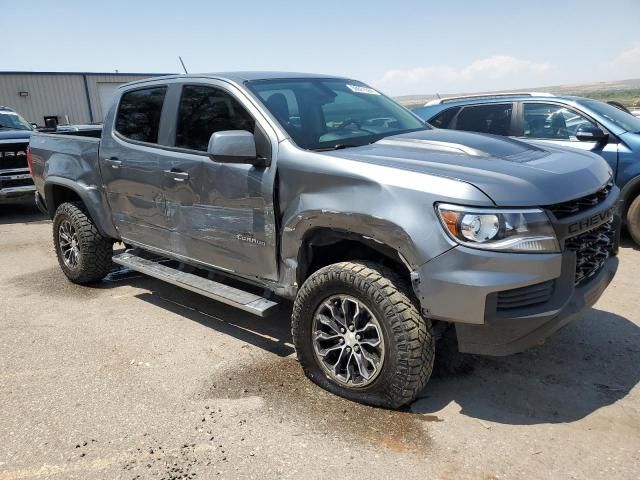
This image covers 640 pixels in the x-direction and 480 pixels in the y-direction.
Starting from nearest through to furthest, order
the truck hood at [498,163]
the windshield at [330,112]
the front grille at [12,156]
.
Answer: the truck hood at [498,163]
the windshield at [330,112]
the front grille at [12,156]

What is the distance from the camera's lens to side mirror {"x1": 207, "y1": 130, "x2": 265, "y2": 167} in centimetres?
337

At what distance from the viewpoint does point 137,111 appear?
4.72 meters

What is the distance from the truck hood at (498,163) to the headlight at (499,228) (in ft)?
0.21

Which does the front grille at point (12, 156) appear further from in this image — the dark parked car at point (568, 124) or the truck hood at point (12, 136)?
the dark parked car at point (568, 124)

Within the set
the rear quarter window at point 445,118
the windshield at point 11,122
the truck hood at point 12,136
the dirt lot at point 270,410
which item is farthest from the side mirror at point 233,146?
the windshield at point 11,122

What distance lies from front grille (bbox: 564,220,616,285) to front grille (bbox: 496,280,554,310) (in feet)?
0.93

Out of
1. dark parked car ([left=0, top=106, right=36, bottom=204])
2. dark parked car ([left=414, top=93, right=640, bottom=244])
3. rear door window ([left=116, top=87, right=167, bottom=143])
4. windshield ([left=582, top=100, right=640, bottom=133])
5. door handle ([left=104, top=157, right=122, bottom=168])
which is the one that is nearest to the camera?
rear door window ([left=116, top=87, right=167, bottom=143])

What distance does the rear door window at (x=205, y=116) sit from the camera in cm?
380

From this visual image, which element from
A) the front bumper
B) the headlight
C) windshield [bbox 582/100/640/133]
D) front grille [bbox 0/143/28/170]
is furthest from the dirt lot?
front grille [bbox 0/143/28/170]

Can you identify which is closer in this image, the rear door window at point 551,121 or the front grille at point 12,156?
the rear door window at point 551,121

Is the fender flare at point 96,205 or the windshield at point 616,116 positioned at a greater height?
the windshield at point 616,116

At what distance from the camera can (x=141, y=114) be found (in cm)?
465

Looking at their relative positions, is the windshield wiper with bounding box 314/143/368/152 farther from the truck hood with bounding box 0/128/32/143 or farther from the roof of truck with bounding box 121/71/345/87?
the truck hood with bounding box 0/128/32/143

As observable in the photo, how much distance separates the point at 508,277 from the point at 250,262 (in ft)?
5.80
